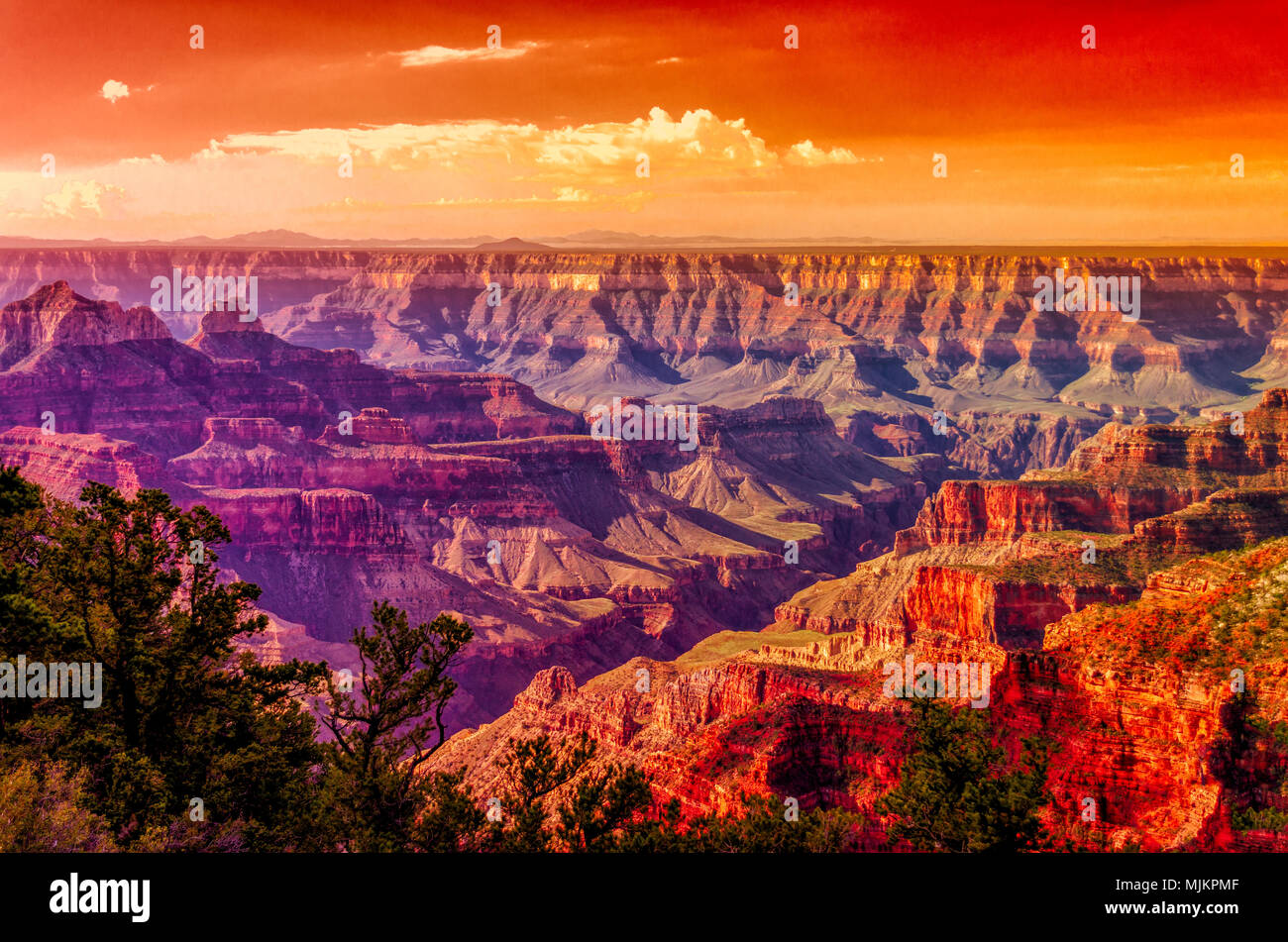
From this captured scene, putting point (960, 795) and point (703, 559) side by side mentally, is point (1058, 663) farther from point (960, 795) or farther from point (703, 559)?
point (703, 559)

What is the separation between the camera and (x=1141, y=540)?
72062mm

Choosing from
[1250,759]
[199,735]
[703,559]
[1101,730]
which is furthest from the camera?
[703,559]

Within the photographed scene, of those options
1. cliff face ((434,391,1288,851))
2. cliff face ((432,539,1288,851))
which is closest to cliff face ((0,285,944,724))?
cliff face ((434,391,1288,851))

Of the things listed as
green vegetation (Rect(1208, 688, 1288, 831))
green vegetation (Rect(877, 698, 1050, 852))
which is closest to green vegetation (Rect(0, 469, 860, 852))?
green vegetation (Rect(877, 698, 1050, 852))

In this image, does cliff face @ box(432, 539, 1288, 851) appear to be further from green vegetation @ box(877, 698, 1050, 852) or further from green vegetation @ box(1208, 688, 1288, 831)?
green vegetation @ box(877, 698, 1050, 852)

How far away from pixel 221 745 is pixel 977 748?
1625 centimetres

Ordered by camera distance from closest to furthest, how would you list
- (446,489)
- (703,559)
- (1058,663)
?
(1058,663), (446,489), (703,559)

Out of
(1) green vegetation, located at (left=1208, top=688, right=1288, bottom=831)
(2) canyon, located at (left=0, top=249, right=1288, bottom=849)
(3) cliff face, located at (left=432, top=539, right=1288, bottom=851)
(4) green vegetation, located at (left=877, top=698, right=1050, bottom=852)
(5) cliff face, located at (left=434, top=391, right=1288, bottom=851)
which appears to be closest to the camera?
(4) green vegetation, located at (left=877, top=698, right=1050, bottom=852)

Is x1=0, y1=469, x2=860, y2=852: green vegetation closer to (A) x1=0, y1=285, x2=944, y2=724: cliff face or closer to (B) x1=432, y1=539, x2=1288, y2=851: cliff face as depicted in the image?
(B) x1=432, y1=539, x2=1288, y2=851: cliff face

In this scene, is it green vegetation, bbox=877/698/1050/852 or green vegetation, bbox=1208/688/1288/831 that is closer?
green vegetation, bbox=877/698/1050/852

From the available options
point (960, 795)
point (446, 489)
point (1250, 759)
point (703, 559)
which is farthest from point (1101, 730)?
point (446, 489)

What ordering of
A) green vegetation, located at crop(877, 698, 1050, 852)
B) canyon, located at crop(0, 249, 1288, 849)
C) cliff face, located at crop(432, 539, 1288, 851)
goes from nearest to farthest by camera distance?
green vegetation, located at crop(877, 698, 1050, 852) < cliff face, located at crop(432, 539, 1288, 851) < canyon, located at crop(0, 249, 1288, 849)
